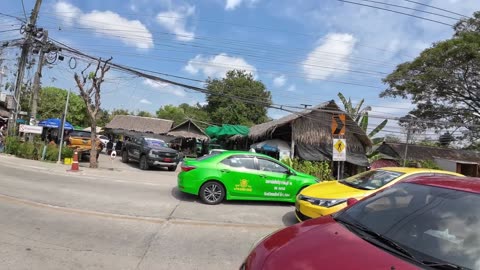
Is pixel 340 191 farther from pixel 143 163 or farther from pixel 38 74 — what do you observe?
pixel 38 74

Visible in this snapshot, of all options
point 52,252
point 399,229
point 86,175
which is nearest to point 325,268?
point 399,229

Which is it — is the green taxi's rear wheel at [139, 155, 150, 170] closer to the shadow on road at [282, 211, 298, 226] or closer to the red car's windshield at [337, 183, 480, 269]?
the shadow on road at [282, 211, 298, 226]

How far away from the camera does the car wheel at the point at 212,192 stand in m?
10.2

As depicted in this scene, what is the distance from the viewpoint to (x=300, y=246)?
10.1 ft

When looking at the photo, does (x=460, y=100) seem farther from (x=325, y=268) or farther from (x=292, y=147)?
(x=325, y=268)

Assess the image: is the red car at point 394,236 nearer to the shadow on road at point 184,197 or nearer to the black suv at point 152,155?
the shadow on road at point 184,197

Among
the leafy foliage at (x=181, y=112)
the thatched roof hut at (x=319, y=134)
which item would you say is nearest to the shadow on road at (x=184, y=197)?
the thatched roof hut at (x=319, y=134)

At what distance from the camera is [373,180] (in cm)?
895

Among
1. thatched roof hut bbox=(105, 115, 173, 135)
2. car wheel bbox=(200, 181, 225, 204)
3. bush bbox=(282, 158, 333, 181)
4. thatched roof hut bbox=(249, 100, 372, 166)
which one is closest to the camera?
car wheel bbox=(200, 181, 225, 204)

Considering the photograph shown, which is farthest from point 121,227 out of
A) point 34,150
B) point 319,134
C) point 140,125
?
point 140,125

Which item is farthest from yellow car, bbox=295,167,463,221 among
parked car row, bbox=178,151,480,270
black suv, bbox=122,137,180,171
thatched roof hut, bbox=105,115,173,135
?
thatched roof hut, bbox=105,115,173,135

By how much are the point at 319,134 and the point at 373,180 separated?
15207 mm

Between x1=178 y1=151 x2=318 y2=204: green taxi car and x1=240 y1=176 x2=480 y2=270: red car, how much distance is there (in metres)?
6.41

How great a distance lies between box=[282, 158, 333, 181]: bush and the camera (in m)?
21.3
